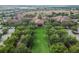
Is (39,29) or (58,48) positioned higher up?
(39,29)

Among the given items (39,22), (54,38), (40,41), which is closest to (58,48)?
(54,38)

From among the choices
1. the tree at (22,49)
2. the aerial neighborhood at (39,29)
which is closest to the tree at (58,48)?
the aerial neighborhood at (39,29)

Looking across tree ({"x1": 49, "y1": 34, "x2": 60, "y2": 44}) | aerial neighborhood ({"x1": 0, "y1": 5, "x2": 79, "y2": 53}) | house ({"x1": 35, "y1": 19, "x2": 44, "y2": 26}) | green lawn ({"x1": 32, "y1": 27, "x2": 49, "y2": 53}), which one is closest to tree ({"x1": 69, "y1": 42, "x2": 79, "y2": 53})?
aerial neighborhood ({"x1": 0, "y1": 5, "x2": 79, "y2": 53})

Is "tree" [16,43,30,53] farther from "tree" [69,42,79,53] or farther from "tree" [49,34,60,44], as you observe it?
"tree" [69,42,79,53]

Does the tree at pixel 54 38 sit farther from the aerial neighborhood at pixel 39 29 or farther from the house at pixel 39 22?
the house at pixel 39 22

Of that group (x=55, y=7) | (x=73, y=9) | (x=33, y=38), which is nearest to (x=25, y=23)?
(x=33, y=38)

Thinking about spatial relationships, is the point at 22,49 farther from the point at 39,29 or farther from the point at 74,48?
the point at 74,48
